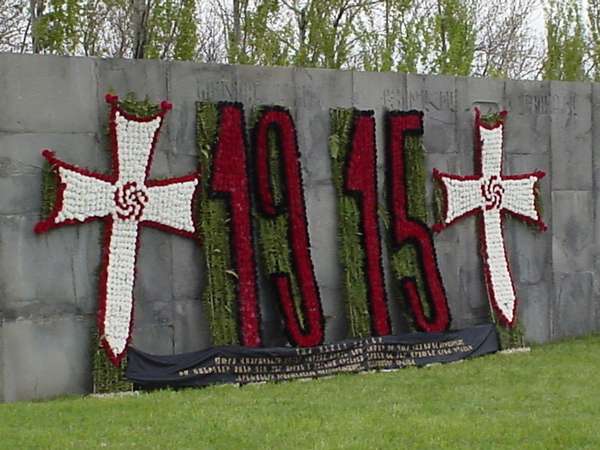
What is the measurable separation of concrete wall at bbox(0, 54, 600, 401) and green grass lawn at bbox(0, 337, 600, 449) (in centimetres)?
68

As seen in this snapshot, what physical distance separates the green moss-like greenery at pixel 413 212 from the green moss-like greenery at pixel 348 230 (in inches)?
19.9

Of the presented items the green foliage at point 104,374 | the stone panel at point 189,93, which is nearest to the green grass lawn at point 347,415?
the green foliage at point 104,374

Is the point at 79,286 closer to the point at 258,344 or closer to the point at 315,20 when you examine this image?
the point at 258,344

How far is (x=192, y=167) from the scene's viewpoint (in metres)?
10.9

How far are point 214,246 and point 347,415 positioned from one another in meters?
2.66

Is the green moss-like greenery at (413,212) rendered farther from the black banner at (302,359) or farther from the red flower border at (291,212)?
the red flower border at (291,212)

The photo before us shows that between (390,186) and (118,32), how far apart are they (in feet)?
36.8

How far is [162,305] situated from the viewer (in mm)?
10789

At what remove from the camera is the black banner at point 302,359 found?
1055 centimetres

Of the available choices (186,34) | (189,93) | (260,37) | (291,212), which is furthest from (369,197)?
(260,37)

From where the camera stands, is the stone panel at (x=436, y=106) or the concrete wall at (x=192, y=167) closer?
the concrete wall at (x=192, y=167)

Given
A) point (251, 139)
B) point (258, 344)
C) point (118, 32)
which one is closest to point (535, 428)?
point (258, 344)

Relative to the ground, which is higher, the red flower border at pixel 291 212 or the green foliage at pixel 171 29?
the green foliage at pixel 171 29

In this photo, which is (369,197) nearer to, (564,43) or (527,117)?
(527,117)
